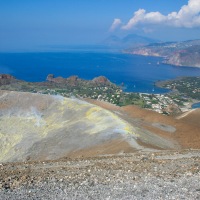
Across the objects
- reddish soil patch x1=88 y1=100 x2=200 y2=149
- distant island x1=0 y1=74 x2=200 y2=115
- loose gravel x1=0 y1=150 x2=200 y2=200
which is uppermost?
loose gravel x1=0 y1=150 x2=200 y2=200

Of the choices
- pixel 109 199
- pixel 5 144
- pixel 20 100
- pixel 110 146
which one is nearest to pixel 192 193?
pixel 109 199

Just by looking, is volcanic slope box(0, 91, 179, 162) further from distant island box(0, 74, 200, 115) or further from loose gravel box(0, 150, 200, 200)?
distant island box(0, 74, 200, 115)

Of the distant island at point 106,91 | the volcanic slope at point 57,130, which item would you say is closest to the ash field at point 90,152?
the volcanic slope at point 57,130

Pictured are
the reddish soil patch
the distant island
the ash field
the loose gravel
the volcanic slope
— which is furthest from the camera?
the distant island

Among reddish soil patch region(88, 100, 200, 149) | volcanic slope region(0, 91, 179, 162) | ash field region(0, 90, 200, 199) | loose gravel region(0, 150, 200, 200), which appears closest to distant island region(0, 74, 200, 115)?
reddish soil patch region(88, 100, 200, 149)

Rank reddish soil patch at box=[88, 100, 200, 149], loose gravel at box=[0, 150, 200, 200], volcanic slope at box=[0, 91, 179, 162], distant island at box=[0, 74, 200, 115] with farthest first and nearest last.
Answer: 1. distant island at box=[0, 74, 200, 115]
2. reddish soil patch at box=[88, 100, 200, 149]
3. volcanic slope at box=[0, 91, 179, 162]
4. loose gravel at box=[0, 150, 200, 200]

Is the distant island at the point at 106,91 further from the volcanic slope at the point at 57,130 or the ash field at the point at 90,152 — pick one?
the ash field at the point at 90,152

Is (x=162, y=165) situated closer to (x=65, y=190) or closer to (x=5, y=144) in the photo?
(x=65, y=190)
